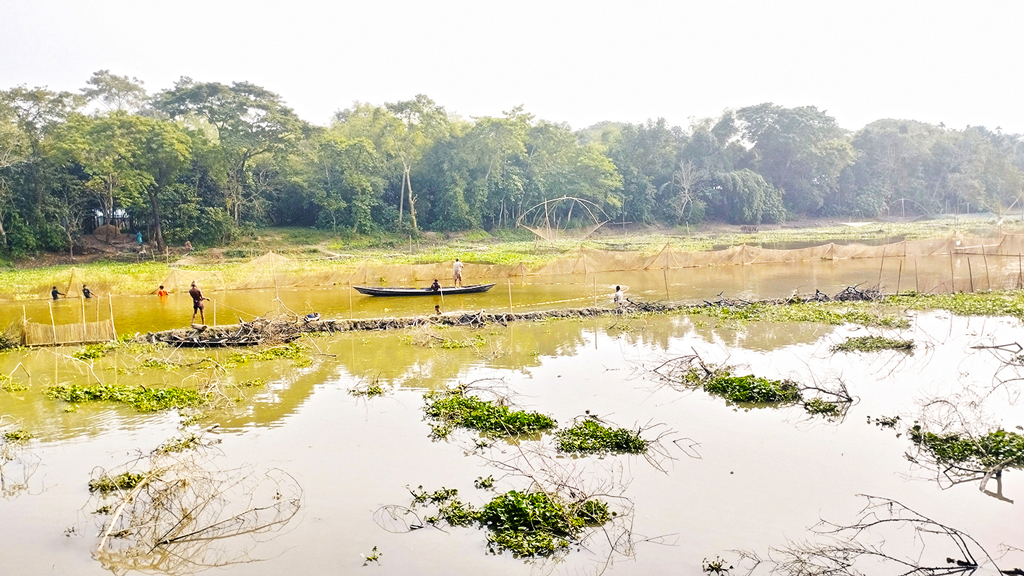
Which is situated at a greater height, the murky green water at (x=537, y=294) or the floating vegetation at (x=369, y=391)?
the murky green water at (x=537, y=294)

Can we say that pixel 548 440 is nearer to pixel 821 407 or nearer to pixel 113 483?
pixel 821 407

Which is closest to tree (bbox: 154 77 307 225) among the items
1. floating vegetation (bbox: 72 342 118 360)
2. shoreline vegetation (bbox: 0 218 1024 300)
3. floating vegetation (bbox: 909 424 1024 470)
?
shoreline vegetation (bbox: 0 218 1024 300)

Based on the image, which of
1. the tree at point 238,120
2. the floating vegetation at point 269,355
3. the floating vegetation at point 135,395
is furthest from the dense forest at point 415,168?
the floating vegetation at point 135,395

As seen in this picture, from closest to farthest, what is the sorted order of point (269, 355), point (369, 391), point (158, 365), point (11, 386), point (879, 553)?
point (879, 553) → point (369, 391) → point (11, 386) → point (158, 365) → point (269, 355)

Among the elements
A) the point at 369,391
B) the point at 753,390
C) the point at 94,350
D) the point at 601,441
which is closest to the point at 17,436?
the point at 369,391

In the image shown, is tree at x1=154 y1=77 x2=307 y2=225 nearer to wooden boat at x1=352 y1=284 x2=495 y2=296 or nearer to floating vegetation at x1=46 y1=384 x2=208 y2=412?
wooden boat at x1=352 y1=284 x2=495 y2=296

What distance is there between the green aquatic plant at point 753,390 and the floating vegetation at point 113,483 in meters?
8.24

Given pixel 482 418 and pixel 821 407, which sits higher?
pixel 482 418

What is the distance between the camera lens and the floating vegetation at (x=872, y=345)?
13.5 meters

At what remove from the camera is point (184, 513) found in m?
7.25

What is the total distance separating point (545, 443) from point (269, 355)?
8.12 meters

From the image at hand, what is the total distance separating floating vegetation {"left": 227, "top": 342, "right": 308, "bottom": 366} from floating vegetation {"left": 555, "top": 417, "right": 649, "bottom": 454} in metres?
7.46

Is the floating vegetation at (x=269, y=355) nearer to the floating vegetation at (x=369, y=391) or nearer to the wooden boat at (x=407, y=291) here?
the floating vegetation at (x=369, y=391)

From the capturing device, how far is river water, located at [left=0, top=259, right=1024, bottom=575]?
673cm
